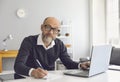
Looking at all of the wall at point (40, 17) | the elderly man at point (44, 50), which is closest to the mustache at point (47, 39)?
the elderly man at point (44, 50)

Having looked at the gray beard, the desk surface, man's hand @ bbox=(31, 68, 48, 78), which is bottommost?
the desk surface

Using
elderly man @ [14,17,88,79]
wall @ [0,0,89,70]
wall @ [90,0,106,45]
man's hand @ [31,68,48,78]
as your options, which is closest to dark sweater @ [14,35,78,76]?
elderly man @ [14,17,88,79]

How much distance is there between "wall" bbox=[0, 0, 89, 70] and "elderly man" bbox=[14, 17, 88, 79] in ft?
9.95

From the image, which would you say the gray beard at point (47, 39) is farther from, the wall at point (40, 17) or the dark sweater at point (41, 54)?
the wall at point (40, 17)

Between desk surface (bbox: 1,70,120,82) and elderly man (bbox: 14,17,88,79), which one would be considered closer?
desk surface (bbox: 1,70,120,82)

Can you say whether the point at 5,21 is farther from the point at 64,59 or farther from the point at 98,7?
the point at 64,59

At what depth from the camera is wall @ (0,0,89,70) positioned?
5.31 metres

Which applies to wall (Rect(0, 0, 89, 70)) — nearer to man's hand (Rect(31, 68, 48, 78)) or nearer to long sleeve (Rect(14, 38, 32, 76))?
long sleeve (Rect(14, 38, 32, 76))

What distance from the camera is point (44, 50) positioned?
2359 millimetres

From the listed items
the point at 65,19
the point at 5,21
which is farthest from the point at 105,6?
the point at 5,21

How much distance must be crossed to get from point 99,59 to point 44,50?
67 cm

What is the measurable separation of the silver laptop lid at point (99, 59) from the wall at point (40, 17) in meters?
3.55

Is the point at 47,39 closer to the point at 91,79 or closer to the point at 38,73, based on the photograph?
the point at 38,73

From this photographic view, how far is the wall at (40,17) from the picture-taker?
209 inches
